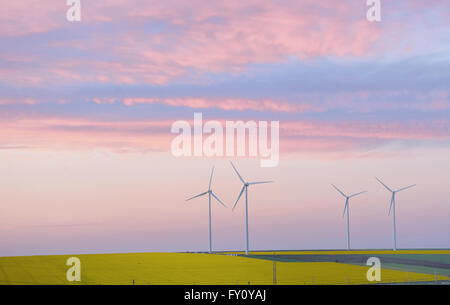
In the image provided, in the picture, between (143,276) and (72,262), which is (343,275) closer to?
(143,276)

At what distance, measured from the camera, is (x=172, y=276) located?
11006cm
